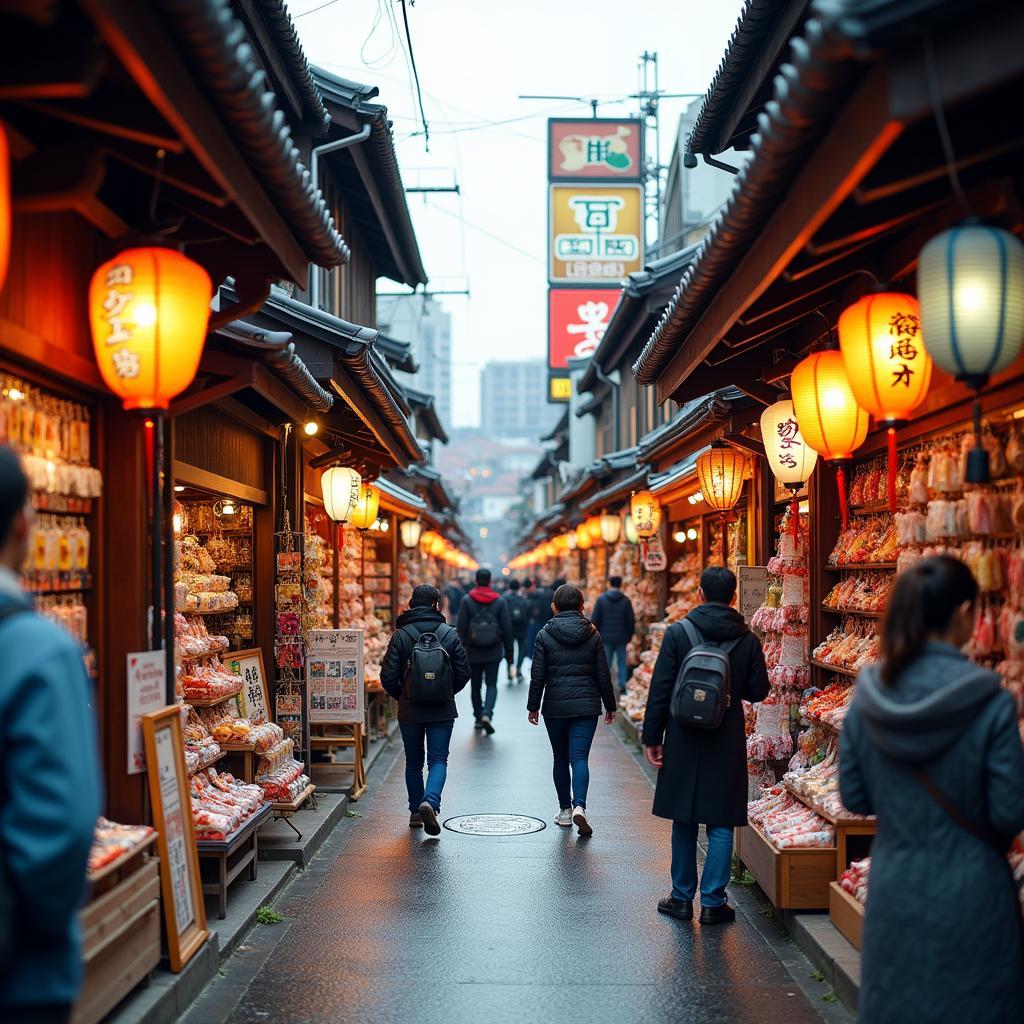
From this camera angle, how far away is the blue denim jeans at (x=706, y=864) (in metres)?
7.99

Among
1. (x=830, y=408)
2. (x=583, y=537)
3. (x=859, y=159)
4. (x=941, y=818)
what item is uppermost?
(x=859, y=159)

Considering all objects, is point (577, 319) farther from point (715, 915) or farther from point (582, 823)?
point (715, 915)

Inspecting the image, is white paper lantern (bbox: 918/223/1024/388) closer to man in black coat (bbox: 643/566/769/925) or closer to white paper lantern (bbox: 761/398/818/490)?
man in black coat (bbox: 643/566/769/925)

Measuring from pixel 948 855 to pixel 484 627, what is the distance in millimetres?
14164

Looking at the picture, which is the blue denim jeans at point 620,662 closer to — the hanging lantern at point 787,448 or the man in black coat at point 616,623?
the man in black coat at point 616,623

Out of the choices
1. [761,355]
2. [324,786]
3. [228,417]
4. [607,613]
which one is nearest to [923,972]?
[761,355]

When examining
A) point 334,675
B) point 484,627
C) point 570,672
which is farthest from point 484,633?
point 570,672

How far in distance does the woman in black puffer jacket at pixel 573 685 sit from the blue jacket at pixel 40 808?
7680 millimetres

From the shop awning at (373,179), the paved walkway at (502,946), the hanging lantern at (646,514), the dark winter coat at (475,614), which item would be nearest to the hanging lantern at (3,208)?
the paved walkway at (502,946)

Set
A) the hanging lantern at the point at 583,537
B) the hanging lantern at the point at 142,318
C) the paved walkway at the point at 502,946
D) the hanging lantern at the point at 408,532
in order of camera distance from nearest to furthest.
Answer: the hanging lantern at the point at 142,318
the paved walkway at the point at 502,946
the hanging lantern at the point at 408,532
the hanging lantern at the point at 583,537

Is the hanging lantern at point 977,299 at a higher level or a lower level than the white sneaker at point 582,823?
higher

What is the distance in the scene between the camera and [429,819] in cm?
1051

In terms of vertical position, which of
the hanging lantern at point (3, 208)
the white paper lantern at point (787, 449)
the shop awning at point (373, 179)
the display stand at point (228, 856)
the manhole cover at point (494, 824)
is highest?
the shop awning at point (373, 179)

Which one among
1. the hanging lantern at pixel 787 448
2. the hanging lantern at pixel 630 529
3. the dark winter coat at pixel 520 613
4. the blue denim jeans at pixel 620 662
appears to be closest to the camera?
the hanging lantern at pixel 787 448
